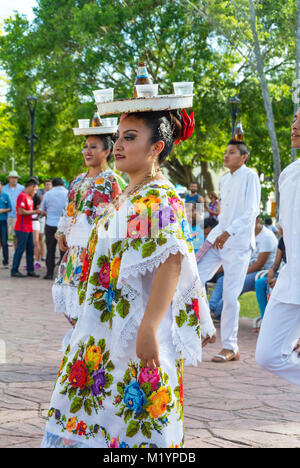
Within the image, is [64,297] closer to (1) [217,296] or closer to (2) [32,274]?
(1) [217,296]

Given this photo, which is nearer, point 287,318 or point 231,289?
point 287,318

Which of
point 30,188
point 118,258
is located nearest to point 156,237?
point 118,258

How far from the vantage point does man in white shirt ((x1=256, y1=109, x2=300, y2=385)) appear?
3645mm

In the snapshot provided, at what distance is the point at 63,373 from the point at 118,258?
52 centimetres

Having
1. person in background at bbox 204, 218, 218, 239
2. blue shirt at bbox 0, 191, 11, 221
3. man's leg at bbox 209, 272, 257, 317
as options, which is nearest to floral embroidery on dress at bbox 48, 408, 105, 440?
man's leg at bbox 209, 272, 257, 317

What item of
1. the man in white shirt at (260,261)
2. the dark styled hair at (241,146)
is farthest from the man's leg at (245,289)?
the dark styled hair at (241,146)

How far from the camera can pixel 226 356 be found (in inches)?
252

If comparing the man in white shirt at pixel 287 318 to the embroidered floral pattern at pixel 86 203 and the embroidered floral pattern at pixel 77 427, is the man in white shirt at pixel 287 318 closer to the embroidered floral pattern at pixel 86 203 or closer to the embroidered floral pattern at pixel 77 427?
the embroidered floral pattern at pixel 77 427

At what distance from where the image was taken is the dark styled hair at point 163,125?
2891 millimetres

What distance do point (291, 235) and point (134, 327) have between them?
1.48 meters

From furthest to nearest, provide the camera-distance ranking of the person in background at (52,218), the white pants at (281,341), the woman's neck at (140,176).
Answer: the person in background at (52,218)
the white pants at (281,341)
the woman's neck at (140,176)

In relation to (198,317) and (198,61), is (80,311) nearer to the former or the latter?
(198,317)

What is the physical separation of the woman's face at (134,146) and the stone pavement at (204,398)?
181 cm

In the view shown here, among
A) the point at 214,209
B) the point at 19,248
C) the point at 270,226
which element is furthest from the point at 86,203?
the point at 270,226
